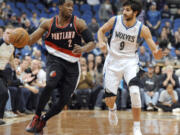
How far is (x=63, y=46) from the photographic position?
551cm

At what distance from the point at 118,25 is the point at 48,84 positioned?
5.46ft

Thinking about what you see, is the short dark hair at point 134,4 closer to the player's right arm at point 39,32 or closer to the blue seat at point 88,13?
the player's right arm at point 39,32

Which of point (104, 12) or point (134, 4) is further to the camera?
point (104, 12)

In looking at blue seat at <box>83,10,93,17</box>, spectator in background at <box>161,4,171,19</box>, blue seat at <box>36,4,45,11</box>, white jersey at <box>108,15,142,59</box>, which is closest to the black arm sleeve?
white jersey at <box>108,15,142,59</box>

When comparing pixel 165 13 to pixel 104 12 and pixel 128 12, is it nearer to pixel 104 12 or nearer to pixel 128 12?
pixel 104 12

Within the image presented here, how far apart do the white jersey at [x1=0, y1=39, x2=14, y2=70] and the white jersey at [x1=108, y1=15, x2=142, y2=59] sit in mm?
2846

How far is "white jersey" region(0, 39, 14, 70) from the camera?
7.85 m

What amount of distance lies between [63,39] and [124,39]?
44.7 inches

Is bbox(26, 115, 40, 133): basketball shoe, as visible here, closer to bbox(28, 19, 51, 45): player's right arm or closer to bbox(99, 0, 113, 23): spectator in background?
bbox(28, 19, 51, 45): player's right arm

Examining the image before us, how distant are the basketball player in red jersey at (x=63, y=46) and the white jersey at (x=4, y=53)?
Result: 2.54 m

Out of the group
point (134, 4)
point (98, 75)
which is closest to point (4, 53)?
point (134, 4)

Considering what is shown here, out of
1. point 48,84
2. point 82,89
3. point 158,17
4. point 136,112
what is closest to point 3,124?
point 48,84

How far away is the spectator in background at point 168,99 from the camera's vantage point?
40.2ft

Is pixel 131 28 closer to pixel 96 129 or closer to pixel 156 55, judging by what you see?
pixel 156 55
